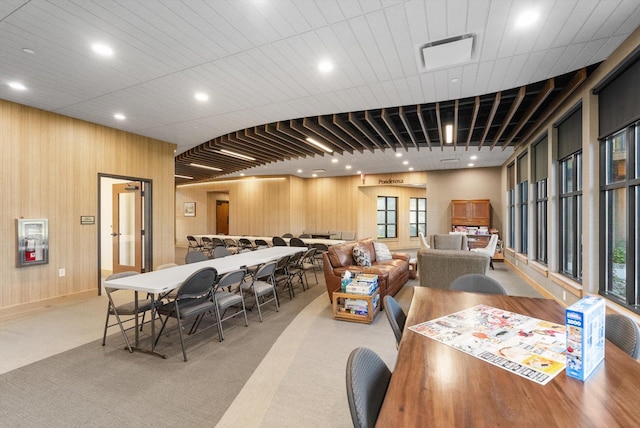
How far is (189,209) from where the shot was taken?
46.7ft

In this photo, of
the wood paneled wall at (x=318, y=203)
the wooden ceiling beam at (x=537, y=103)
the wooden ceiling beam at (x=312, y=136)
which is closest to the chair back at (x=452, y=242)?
the wooden ceiling beam at (x=537, y=103)

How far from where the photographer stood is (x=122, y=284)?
312 centimetres

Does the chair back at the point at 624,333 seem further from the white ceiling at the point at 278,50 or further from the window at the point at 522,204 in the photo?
the window at the point at 522,204

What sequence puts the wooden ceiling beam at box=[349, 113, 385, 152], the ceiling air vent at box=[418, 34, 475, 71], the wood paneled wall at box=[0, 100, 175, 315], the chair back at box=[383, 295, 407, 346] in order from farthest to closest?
1. the wooden ceiling beam at box=[349, 113, 385, 152]
2. the wood paneled wall at box=[0, 100, 175, 315]
3. the ceiling air vent at box=[418, 34, 475, 71]
4. the chair back at box=[383, 295, 407, 346]

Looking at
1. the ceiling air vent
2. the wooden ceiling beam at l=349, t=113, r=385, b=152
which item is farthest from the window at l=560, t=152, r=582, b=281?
the wooden ceiling beam at l=349, t=113, r=385, b=152

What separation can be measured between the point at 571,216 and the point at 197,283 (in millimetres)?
5296

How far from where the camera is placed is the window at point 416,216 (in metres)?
13.3

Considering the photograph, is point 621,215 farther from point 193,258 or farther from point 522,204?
point 193,258

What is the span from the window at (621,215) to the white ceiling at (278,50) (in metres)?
1.02

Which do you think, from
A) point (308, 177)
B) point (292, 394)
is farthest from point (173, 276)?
point (308, 177)

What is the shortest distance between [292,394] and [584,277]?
371 centimetres

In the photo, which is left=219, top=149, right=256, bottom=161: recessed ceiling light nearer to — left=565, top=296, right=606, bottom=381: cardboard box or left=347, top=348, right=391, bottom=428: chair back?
left=347, top=348, right=391, bottom=428: chair back

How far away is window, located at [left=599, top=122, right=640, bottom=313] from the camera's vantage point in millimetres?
2947

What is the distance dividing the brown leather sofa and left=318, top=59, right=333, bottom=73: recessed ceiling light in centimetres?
277
